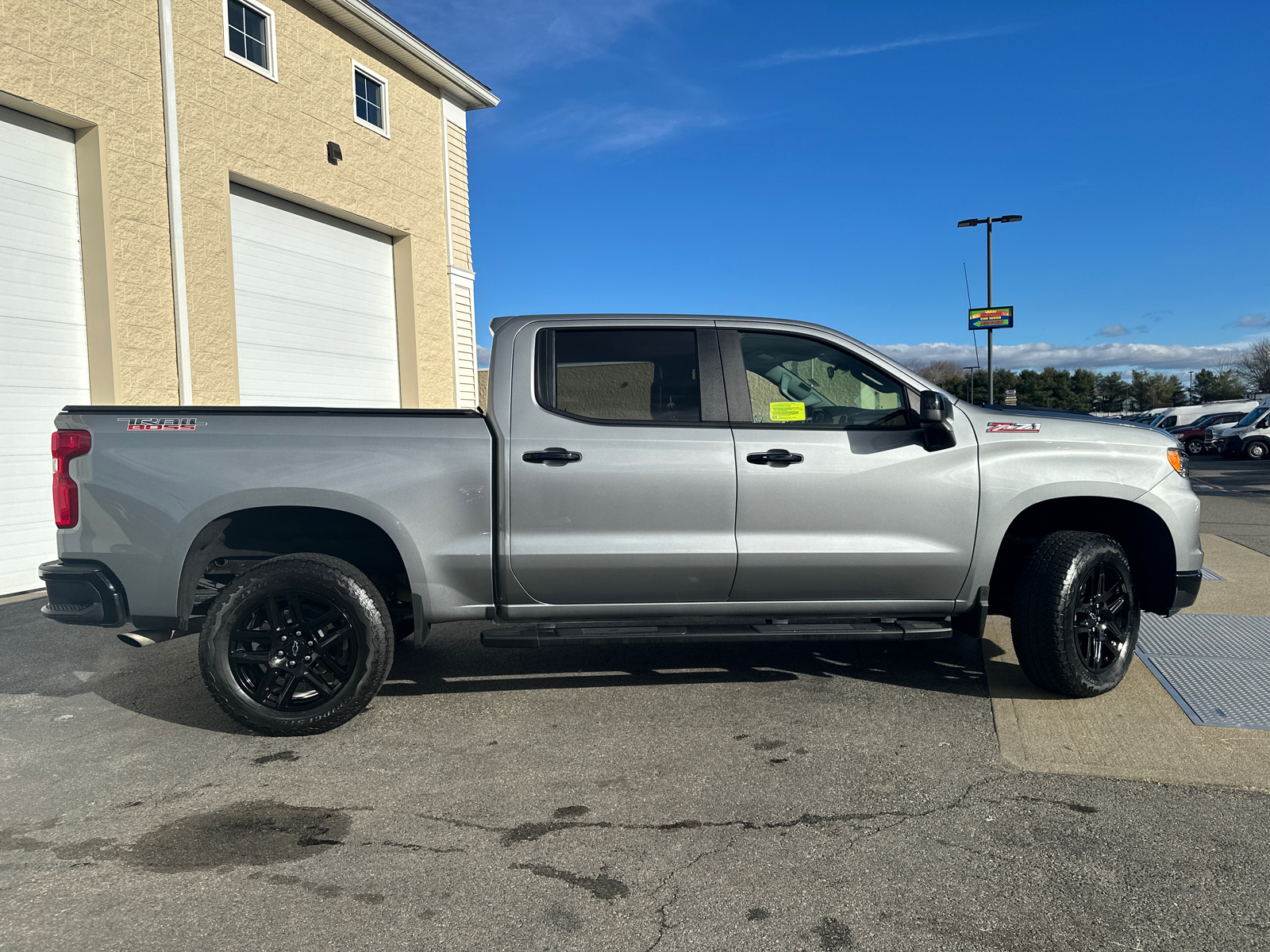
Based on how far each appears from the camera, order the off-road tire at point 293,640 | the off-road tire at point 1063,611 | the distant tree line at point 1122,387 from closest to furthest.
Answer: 1. the off-road tire at point 293,640
2. the off-road tire at point 1063,611
3. the distant tree line at point 1122,387

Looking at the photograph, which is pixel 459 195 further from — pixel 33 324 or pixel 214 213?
pixel 33 324

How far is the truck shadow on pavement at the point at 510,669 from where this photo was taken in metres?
5.05

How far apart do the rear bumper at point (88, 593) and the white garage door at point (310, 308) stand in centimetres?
695

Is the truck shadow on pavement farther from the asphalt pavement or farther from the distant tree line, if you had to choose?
the distant tree line

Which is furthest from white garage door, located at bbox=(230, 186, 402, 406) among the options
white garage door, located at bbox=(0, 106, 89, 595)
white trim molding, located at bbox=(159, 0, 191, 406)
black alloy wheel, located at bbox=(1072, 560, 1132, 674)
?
black alloy wheel, located at bbox=(1072, 560, 1132, 674)

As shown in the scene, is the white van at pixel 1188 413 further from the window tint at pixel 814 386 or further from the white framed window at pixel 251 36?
the window tint at pixel 814 386

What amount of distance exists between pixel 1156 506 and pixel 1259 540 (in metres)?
7.46

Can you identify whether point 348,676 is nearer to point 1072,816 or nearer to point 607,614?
point 607,614

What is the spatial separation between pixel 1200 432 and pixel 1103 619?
114 ft

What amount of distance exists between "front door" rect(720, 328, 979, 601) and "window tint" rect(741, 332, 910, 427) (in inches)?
0.7

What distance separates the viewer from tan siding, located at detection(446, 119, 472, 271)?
15219 millimetres

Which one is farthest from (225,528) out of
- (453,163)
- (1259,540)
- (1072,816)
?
(453,163)

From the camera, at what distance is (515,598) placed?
4.46 metres

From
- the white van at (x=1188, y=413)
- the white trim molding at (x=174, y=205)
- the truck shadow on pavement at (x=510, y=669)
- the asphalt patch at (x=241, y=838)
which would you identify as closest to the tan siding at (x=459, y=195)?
the white trim molding at (x=174, y=205)
